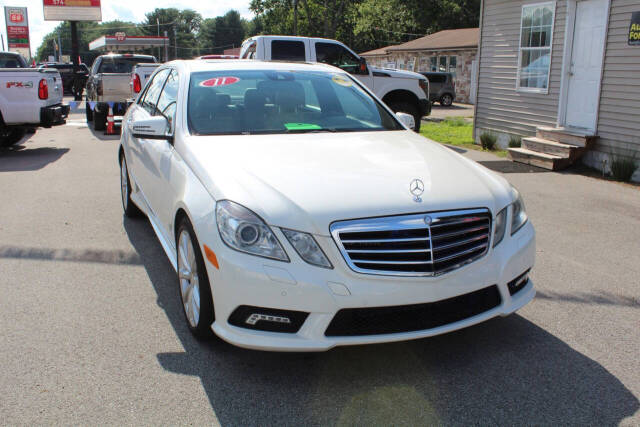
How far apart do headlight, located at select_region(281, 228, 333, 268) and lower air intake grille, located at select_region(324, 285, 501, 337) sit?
268 mm

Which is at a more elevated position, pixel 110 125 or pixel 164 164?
pixel 164 164

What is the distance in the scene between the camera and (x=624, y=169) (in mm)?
9367

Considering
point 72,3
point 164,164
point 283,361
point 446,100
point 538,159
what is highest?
point 72,3

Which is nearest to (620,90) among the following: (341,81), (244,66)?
(341,81)

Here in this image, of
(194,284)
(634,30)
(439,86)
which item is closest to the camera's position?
(194,284)

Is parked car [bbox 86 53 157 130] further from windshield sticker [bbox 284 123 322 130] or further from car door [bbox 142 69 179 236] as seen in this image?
windshield sticker [bbox 284 123 322 130]

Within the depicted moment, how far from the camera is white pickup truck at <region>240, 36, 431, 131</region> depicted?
1316 cm

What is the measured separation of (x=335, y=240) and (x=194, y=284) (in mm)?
1034

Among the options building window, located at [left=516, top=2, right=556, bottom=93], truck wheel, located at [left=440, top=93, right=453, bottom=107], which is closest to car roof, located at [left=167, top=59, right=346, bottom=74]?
building window, located at [left=516, top=2, right=556, bottom=93]

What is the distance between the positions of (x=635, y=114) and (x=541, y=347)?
7.37 metres

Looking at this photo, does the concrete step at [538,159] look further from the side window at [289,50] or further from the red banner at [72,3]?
the red banner at [72,3]

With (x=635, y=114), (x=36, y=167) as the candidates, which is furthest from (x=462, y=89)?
(x=36, y=167)

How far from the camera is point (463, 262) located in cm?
320

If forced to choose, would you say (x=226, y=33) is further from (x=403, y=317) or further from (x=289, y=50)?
(x=403, y=317)
